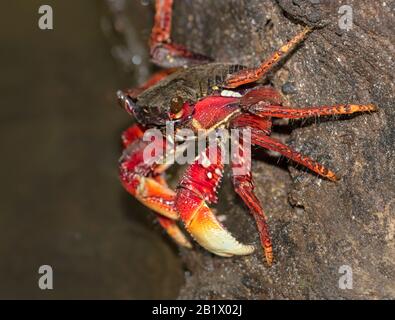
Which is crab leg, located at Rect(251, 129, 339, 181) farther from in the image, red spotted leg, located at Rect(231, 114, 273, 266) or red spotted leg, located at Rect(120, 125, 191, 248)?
red spotted leg, located at Rect(120, 125, 191, 248)

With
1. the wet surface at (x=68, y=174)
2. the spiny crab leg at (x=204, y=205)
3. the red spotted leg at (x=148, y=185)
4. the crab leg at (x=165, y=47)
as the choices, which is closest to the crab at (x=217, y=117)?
the spiny crab leg at (x=204, y=205)

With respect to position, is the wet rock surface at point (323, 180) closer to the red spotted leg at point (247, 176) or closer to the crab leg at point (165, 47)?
the red spotted leg at point (247, 176)

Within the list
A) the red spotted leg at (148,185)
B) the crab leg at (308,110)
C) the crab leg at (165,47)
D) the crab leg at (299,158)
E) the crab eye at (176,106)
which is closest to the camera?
the crab leg at (308,110)

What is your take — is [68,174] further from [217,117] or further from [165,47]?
[217,117]

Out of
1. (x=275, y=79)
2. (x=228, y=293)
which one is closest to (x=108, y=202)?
(x=228, y=293)

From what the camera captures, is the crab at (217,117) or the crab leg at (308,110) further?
the crab at (217,117)

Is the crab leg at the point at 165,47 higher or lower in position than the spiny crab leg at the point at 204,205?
higher
